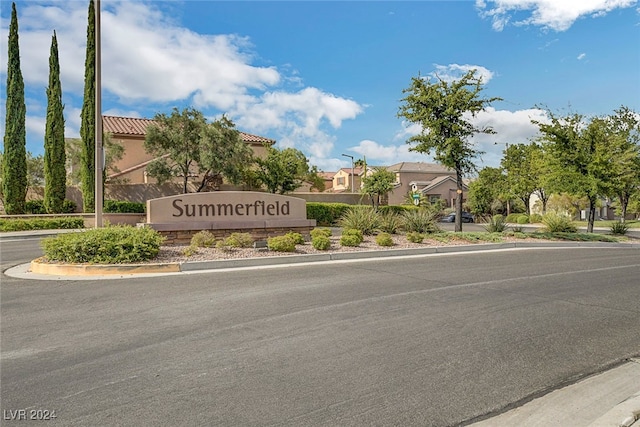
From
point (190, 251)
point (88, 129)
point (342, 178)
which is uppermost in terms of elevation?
point (342, 178)

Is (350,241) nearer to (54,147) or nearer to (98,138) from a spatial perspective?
(98,138)

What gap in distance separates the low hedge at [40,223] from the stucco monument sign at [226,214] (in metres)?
13.5

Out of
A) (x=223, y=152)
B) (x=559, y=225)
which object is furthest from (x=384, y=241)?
(x=223, y=152)

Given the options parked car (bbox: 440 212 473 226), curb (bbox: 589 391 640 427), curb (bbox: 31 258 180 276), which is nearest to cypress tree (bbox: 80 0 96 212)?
curb (bbox: 31 258 180 276)

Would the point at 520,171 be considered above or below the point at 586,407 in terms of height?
above

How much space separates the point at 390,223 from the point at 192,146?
1793 cm

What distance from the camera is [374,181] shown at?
3819cm

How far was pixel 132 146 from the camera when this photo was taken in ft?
116

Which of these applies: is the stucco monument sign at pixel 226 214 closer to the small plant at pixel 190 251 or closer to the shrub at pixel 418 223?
the small plant at pixel 190 251

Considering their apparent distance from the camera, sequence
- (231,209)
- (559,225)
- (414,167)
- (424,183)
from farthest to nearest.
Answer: (414,167)
(424,183)
(559,225)
(231,209)

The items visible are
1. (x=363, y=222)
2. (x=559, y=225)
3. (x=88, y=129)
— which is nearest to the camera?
(x=363, y=222)

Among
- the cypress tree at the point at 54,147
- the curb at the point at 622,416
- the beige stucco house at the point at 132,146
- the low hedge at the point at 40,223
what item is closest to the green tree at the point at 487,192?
the beige stucco house at the point at 132,146

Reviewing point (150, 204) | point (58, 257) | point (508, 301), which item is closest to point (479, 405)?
point (508, 301)

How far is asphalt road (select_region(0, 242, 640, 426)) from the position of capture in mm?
3490
